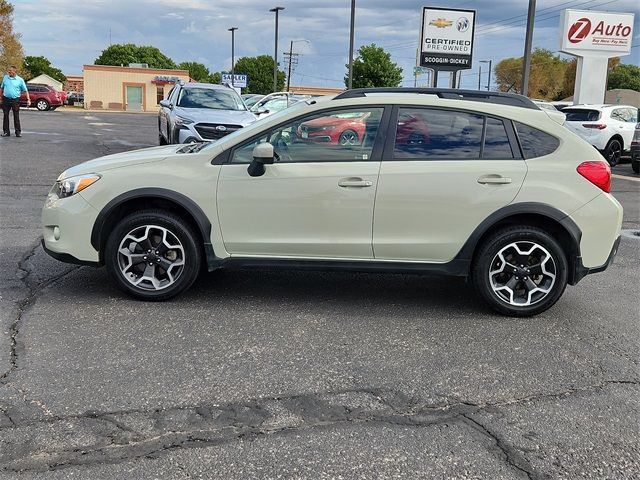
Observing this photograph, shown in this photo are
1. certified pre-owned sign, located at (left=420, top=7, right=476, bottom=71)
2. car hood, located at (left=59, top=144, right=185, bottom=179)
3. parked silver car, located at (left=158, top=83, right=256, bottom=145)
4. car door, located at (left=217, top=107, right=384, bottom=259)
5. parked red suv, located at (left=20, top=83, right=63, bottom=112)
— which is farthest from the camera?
parked red suv, located at (left=20, top=83, right=63, bottom=112)

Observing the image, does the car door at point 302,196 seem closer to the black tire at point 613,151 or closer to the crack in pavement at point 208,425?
the crack in pavement at point 208,425

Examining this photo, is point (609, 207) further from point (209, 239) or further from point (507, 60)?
point (507, 60)

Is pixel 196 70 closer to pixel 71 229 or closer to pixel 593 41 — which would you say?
pixel 593 41

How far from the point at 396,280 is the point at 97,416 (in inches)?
136

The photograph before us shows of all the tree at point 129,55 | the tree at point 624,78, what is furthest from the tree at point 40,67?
the tree at point 624,78

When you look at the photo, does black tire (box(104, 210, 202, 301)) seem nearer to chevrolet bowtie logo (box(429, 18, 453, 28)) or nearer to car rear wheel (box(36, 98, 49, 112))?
chevrolet bowtie logo (box(429, 18, 453, 28))

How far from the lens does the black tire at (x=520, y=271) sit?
16.7ft

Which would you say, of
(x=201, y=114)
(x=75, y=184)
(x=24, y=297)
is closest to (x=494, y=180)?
(x=75, y=184)

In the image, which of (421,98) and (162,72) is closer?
(421,98)

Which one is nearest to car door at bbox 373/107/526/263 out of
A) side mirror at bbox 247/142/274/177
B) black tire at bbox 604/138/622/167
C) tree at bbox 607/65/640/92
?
side mirror at bbox 247/142/274/177

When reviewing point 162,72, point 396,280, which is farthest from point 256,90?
point 396,280

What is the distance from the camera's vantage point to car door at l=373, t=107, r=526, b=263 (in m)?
5.02

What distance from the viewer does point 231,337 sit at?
14.9ft

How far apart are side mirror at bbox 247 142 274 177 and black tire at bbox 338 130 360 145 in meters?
0.57
